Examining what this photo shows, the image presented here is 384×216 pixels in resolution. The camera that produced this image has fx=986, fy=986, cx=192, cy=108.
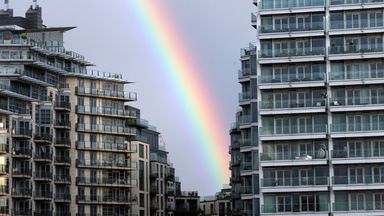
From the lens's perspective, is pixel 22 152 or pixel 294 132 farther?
pixel 22 152

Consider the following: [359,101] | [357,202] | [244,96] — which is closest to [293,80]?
[359,101]

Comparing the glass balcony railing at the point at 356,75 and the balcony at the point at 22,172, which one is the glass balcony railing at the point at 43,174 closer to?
the balcony at the point at 22,172

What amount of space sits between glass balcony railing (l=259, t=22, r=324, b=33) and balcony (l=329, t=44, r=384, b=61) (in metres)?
4.12

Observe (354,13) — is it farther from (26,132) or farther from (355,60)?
(26,132)

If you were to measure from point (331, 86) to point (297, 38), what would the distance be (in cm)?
916

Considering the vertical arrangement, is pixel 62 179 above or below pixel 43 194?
above

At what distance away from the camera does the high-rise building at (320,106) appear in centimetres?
14212

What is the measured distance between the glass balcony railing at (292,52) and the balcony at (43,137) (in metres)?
55.5

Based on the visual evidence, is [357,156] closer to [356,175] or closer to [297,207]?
[356,175]

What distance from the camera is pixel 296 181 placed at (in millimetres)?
143875

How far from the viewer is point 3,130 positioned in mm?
171750

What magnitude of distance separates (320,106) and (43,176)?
64293 millimetres

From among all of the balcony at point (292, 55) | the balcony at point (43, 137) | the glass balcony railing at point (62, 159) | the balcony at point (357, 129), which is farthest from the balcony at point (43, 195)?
the balcony at point (357, 129)

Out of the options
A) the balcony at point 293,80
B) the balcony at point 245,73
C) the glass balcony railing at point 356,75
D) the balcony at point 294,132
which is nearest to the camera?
the balcony at point 294,132
